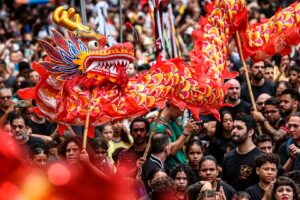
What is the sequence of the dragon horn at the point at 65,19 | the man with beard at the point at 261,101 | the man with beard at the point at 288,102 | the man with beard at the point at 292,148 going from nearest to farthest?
the dragon horn at the point at 65,19 < the man with beard at the point at 292,148 < the man with beard at the point at 288,102 < the man with beard at the point at 261,101

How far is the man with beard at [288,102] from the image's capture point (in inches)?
390

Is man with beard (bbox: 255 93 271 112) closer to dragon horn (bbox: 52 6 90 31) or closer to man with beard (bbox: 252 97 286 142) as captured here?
man with beard (bbox: 252 97 286 142)

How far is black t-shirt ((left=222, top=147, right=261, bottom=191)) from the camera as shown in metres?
7.75

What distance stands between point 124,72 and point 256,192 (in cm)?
156

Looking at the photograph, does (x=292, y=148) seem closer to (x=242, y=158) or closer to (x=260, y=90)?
(x=242, y=158)

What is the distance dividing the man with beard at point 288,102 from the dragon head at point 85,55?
3.01 metres

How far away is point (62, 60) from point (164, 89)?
1.10 meters

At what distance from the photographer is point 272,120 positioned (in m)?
9.53

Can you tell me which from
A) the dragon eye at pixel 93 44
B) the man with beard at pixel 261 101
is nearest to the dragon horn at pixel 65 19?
the dragon eye at pixel 93 44

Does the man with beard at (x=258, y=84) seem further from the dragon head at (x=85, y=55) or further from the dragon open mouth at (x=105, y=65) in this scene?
the dragon open mouth at (x=105, y=65)

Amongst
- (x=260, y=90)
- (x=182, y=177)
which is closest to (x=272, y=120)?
(x=260, y=90)

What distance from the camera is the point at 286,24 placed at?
914 centimetres

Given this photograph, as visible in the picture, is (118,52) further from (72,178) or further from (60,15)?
(72,178)

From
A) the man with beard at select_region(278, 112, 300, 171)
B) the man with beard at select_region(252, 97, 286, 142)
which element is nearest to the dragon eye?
the man with beard at select_region(278, 112, 300, 171)
